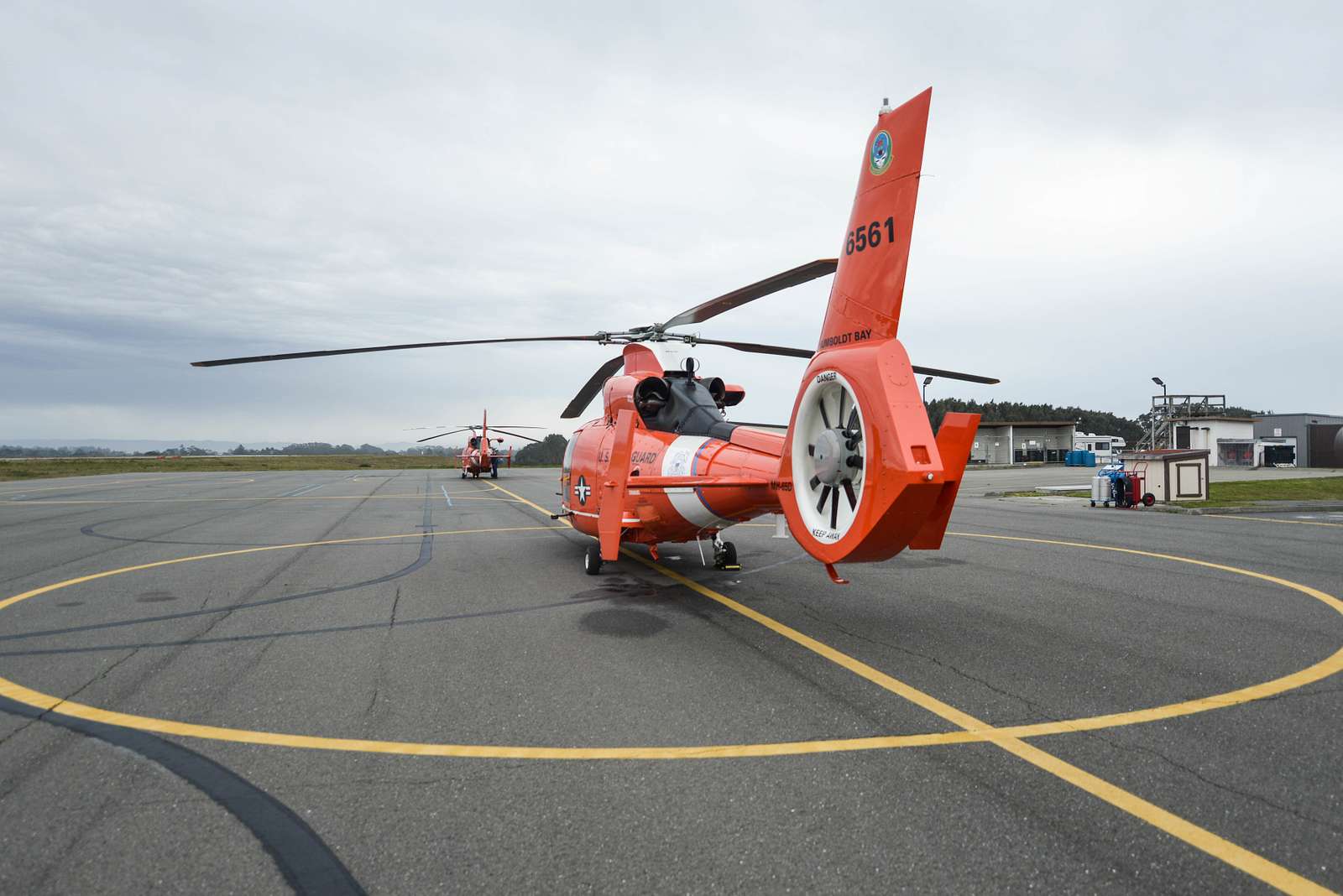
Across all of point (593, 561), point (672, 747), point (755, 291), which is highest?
point (755, 291)

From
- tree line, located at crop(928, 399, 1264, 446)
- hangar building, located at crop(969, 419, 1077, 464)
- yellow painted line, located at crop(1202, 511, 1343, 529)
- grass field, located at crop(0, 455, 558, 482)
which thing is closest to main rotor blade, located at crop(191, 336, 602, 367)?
yellow painted line, located at crop(1202, 511, 1343, 529)

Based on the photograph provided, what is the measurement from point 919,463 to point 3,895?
17.6 ft

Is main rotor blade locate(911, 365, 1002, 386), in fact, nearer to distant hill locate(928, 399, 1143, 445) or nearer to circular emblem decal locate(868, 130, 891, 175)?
circular emblem decal locate(868, 130, 891, 175)

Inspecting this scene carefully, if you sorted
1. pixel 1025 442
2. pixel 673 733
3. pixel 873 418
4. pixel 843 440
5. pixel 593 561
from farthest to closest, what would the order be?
pixel 1025 442 < pixel 593 561 < pixel 843 440 < pixel 873 418 < pixel 673 733

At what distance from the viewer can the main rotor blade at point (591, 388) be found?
1196 cm

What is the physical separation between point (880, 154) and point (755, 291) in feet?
8.17

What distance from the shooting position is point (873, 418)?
5.42 meters

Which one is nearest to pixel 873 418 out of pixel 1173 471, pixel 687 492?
pixel 687 492

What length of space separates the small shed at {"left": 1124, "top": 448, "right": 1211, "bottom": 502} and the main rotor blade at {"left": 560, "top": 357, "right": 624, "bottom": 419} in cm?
2003

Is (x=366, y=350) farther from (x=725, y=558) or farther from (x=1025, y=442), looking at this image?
(x=1025, y=442)

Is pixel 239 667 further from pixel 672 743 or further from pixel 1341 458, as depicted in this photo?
pixel 1341 458

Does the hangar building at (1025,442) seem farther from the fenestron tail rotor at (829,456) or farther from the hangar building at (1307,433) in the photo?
the fenestron tail rotor at (829,456)

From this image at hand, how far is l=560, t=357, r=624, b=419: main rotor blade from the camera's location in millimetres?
11961

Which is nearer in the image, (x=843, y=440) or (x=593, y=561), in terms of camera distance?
(x=843, y=440)
